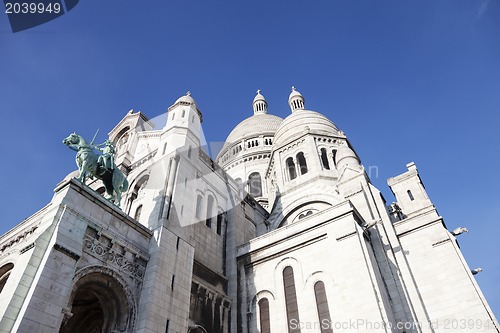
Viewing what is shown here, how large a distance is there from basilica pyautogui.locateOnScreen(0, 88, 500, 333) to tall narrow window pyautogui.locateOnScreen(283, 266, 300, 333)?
0.06 m

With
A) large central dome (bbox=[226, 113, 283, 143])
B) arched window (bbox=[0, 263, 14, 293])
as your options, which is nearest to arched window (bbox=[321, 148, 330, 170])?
large central dome (bbox=[226, 113, 283, 143])

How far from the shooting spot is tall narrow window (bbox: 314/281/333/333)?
16.6 metres

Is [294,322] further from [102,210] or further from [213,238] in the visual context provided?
[102,210]

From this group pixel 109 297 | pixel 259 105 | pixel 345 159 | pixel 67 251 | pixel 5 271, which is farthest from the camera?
pixel 259 105

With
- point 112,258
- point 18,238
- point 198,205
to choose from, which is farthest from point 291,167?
point 18,238

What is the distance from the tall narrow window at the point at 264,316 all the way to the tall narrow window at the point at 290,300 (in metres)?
1.25

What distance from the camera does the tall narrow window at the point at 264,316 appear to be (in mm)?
18531

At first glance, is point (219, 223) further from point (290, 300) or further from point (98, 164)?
point (98, 164)

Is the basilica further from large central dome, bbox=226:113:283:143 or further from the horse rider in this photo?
large central dome, bbox=226:113:283:143

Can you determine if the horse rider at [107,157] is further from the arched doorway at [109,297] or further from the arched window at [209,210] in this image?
the arched window at [209,210]

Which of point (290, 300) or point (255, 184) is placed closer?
point (290, 300)

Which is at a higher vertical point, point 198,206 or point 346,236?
point 198,206

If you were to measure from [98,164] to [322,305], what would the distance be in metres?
12.9

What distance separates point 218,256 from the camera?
21.7 metres
